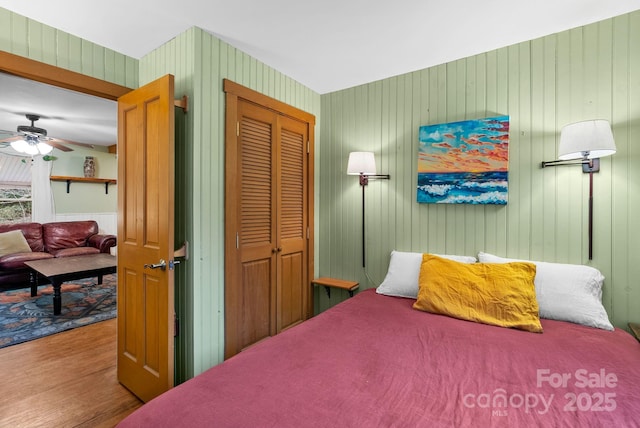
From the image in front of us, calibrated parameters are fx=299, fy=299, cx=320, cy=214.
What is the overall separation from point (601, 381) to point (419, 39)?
221cm

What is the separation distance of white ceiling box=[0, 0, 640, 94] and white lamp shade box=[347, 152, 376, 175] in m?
0.78

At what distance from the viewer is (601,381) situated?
1.26 metres

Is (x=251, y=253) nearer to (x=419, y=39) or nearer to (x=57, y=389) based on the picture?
(x=57, y=389)

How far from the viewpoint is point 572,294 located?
185cm

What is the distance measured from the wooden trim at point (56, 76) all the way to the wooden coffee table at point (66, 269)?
256 centimetres

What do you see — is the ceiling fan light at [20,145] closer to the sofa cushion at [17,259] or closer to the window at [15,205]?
the sofa cushion at [17,259]

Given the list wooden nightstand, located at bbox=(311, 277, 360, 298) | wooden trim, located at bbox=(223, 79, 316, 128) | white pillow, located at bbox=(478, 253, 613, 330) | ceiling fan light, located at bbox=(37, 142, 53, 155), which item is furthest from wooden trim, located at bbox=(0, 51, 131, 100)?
ceiling fan light, located at bbox=(37, 142, 53, 155)

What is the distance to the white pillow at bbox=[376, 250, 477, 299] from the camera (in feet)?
7.59

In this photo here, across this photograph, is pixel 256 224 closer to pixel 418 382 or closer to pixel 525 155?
pixel 418 382

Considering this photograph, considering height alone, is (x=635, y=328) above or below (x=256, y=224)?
below

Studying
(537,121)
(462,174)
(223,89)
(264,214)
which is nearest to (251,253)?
(264,214)

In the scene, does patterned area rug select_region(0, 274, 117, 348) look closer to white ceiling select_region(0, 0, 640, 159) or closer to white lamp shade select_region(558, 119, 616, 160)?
white ceiling select_region(0, 0, 640, 159)

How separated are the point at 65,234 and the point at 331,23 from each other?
5.95 metres

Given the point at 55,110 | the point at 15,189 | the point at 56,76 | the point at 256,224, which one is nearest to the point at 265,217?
the point at 256,224
